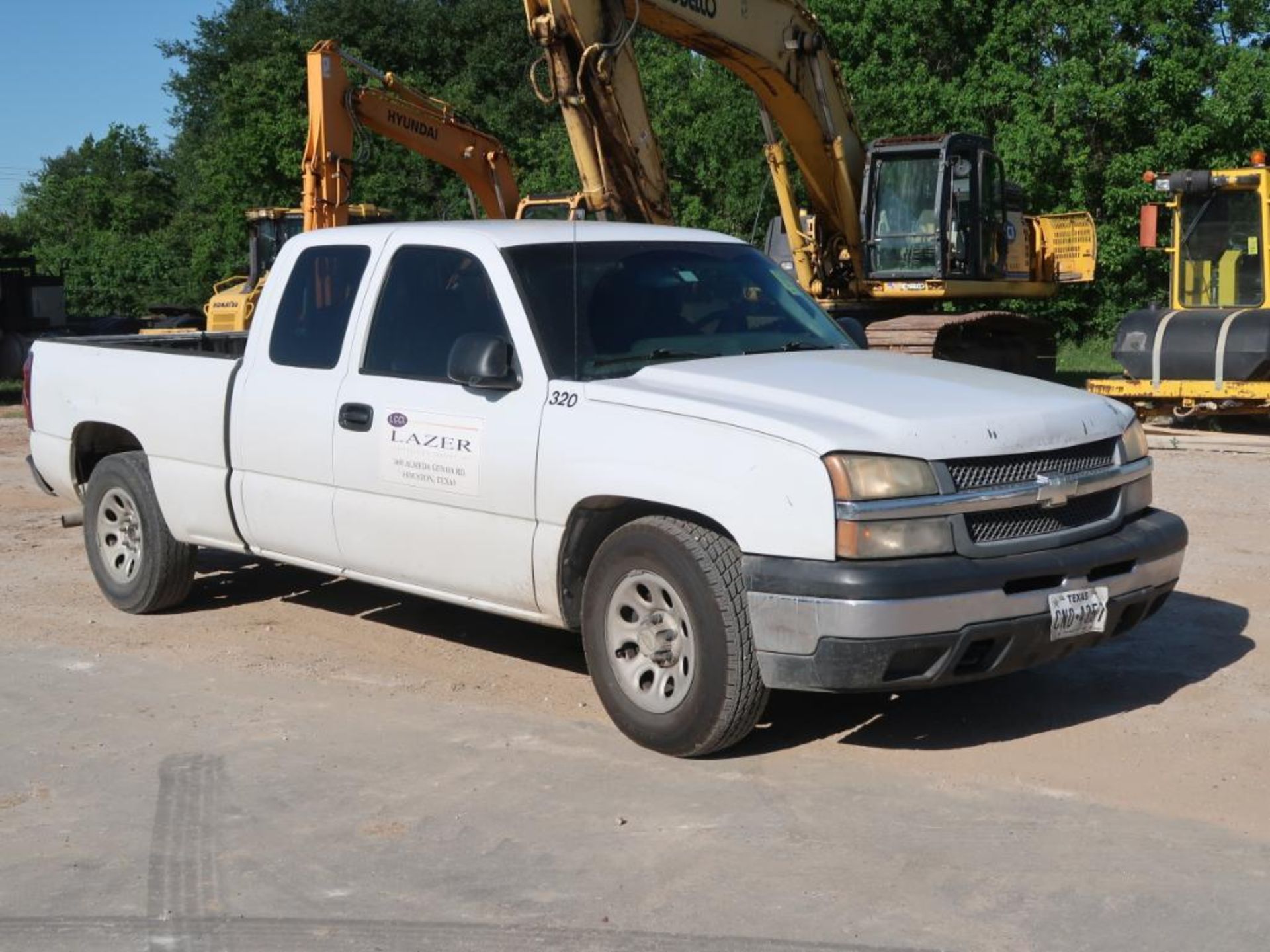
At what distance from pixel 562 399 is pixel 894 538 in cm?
148

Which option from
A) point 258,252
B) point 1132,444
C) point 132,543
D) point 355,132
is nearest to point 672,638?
point 1132,444

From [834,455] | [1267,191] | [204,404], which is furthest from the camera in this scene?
[1267,191]

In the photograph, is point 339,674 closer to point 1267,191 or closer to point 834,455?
point 834,455

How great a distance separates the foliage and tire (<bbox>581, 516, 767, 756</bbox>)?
17.7m

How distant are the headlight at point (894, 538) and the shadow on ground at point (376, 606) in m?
2.05

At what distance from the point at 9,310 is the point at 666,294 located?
76.5 ft

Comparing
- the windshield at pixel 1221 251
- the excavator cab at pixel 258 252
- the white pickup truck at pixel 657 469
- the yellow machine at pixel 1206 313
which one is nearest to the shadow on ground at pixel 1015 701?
the white pickup truck at pixel 657 469

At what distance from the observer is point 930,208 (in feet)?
63.1

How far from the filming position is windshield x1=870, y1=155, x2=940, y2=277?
19.1 meters

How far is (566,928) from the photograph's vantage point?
4414 mm

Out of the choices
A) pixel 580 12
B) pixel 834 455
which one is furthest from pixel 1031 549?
pixel 580 12

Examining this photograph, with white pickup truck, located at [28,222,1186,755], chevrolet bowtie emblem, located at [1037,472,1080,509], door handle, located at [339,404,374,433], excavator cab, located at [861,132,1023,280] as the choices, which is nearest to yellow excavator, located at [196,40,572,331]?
excavator cab, located at [861,132,1023,280]

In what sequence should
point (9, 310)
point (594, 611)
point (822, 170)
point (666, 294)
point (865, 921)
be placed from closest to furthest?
1. point (865, 921)
2. point (594, 611)
3. point (666, 294)
4. point (822, 170)
5. point (9, 310)

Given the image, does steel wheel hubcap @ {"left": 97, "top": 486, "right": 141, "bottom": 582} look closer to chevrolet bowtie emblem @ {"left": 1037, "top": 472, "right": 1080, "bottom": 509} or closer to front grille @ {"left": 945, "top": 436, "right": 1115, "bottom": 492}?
front grille @ {"left": 945, "top": 436, "right": 1115, "bottom": 492}
